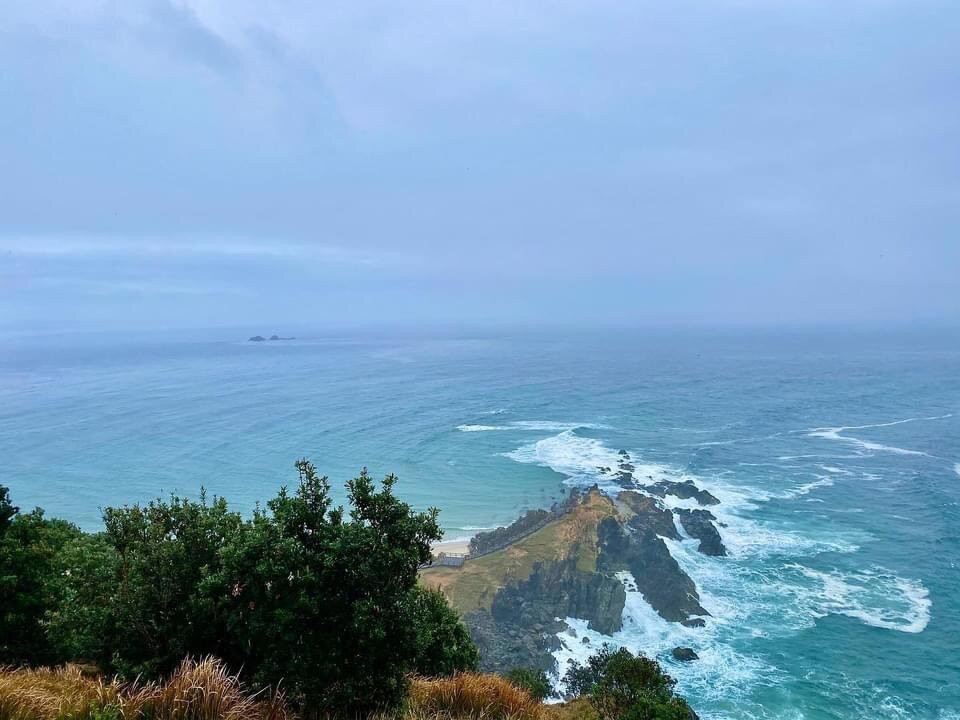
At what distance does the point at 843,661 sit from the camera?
122ft

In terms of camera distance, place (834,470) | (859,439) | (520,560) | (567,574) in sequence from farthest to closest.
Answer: (859,439), (834,470), (520,560), (567,574)

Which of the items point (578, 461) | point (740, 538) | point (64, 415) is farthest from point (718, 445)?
point (64, 415)

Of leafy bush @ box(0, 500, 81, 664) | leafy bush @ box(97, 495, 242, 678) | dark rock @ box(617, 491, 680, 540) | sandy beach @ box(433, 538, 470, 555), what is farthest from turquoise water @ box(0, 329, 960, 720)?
leafy bush @ box(0, 500, 81, 664)

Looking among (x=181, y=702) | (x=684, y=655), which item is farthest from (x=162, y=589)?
(x=684, y=655)

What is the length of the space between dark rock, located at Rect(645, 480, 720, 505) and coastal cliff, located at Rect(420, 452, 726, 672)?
677mm

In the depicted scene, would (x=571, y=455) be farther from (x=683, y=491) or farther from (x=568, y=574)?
(x=568, y=574)

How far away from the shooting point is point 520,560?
5094 centimetres

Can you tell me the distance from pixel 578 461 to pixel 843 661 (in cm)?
4257

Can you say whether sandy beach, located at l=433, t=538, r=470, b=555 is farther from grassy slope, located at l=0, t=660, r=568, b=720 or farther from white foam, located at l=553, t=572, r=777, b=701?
grassy slope, located at l=0, t=660, r=568, b=720

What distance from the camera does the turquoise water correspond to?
38.2m

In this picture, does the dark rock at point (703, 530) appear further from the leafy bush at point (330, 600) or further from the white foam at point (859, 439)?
the leafy bush at point (330, 600)

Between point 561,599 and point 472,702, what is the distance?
1418 inches

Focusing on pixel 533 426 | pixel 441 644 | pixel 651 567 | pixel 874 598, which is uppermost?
pixel 441 644

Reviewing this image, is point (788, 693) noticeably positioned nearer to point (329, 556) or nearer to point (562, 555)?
point (562, 555)
